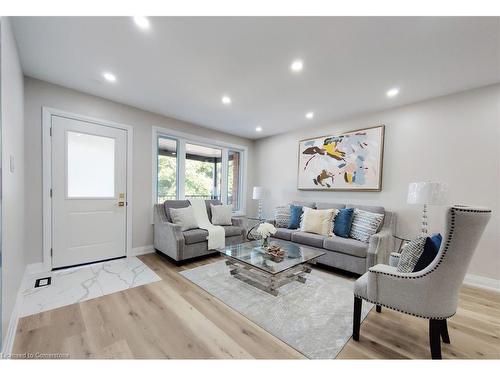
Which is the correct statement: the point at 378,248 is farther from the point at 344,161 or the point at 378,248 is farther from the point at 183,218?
the point at 183,218

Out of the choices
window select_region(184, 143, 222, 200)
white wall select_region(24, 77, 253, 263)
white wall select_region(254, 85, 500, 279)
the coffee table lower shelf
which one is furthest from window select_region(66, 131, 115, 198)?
white wall select_region(254, 85, 500, 279)

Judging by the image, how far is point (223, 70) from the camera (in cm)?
230

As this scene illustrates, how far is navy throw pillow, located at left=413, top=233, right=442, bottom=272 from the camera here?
55.4 inches

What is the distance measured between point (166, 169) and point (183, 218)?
1165 mm

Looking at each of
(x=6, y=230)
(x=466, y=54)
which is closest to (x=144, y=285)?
(x=6, y=230)

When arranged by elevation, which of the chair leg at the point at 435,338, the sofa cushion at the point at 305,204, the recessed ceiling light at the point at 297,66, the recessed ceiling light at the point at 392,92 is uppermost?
the recessed ceiling light at the point at 297,66

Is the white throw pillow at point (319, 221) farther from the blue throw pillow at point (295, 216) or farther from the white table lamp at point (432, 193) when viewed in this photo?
the white table lamp at point (432, 193)

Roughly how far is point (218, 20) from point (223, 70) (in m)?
0.71

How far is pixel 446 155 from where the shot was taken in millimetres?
2787

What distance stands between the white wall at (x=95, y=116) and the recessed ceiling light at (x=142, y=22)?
6.37 ft

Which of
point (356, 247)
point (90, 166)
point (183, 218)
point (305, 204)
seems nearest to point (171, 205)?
point (183, 218)

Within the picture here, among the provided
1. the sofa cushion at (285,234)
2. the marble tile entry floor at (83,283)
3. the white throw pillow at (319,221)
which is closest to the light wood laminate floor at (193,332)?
the marble tile entry floor at (83,283)

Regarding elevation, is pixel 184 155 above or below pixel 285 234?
above

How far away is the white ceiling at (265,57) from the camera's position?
1640 millimetres
